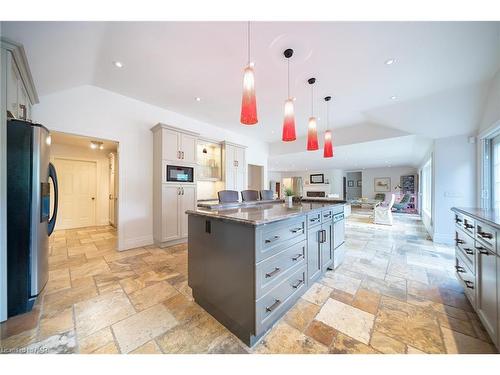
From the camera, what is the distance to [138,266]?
8.44 feet

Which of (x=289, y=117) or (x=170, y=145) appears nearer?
(x=289, y=117)

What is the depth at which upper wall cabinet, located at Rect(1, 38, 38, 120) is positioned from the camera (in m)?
1.54

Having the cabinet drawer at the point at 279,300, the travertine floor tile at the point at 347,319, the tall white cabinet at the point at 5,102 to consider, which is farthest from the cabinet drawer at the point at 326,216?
the tall white cabinet at the point at 5,102

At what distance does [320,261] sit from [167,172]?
9.68ft

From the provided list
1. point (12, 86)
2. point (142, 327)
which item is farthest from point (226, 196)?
point (12, 86)

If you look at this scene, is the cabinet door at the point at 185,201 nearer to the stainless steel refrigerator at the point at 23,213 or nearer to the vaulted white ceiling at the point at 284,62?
the vaulted white ceiling at the point at 284,62

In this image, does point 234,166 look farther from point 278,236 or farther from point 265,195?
point 278,236

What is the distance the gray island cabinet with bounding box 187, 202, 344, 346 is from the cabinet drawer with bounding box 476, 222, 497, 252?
3.87ft

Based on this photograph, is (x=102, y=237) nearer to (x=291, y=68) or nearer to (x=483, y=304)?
(x=291, y=68)

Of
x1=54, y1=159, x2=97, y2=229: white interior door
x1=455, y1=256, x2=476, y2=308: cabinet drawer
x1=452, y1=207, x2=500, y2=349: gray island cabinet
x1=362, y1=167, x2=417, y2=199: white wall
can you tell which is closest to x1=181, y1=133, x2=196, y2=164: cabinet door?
x1=54, y1=159, x2=97, y2=229: white interior door

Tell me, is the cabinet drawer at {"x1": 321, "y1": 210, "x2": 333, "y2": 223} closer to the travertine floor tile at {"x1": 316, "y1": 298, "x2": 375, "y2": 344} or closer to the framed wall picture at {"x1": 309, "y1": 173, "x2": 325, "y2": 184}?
the travertine floor tile at {"x1": 316, "y1": 298, "x2": 375, "y2": 344}

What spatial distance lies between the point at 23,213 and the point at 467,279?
162 inches

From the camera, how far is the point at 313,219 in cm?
193
